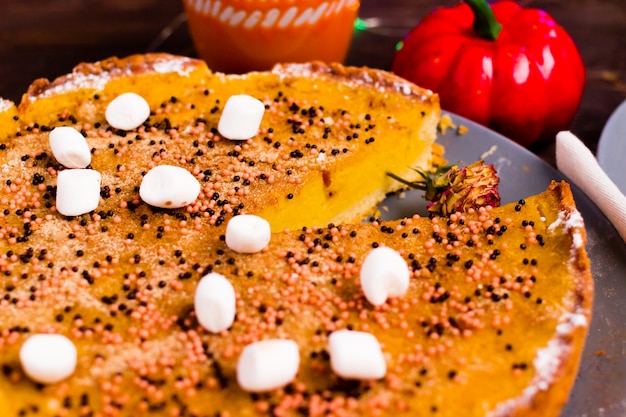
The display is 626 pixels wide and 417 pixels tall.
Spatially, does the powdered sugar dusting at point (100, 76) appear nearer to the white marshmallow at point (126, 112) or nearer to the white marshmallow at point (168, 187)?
the white marshmallow at point (126, 112)

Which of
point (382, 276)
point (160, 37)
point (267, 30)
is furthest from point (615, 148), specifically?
point (160, 37)

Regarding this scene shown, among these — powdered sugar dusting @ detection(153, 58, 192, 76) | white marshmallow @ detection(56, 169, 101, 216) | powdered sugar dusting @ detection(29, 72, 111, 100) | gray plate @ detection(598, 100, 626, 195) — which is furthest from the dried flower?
powdered sugar dusting @ detection(29, 72, 111, 100)

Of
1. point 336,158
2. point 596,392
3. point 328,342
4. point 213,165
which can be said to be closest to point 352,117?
point 336,158

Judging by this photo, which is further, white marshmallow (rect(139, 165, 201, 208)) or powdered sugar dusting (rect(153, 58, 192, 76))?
powdered sugar dusting (rect(153, 58, 192, 76))

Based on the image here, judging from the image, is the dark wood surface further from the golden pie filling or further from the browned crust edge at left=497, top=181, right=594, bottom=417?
the browned crust edge at left=497, top=181, right=594, bottom=417

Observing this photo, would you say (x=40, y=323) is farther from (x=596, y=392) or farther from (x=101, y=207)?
(x=596, y=392)

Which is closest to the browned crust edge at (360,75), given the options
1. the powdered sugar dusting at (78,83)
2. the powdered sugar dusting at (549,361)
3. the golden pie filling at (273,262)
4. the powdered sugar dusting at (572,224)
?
the golden pie filling at (273,262)
